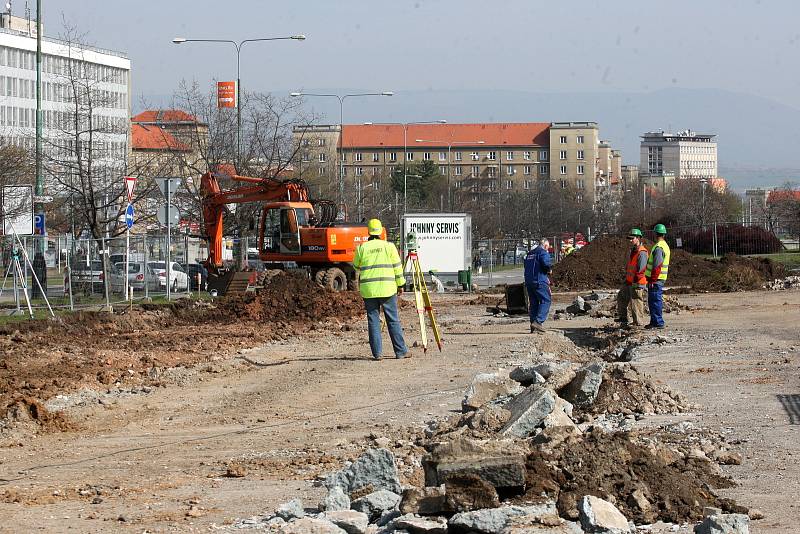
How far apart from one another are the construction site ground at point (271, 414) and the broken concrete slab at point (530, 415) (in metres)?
1.29

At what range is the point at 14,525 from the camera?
27.5 feet

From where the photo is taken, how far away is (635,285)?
22.4 m

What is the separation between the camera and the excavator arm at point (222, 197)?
3559 centimetres

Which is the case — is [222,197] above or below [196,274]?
above

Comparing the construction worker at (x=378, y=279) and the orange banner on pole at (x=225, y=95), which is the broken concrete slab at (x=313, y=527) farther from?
the orange banner on pole at (x=225, y=95)

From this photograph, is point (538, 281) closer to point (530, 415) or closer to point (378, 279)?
point (378, 279)

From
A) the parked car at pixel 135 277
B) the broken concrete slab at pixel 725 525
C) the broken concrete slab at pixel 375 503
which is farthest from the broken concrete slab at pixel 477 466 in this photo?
the parked car at pixel 135 277

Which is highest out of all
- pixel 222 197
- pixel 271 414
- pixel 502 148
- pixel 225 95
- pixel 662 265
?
pixel 502 148

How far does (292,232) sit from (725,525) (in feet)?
94.9

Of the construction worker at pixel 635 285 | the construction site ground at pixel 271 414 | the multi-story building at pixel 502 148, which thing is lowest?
the construction site ground at pixel 271 414

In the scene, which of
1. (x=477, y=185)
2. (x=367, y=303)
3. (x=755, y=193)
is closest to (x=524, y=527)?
(x=367, y=303)

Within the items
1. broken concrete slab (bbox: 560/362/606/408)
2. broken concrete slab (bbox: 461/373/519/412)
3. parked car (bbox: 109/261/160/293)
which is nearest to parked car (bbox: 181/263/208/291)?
parked car (bbox: 109/261/160/293)

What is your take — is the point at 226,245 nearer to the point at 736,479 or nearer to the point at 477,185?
the point at 736,479

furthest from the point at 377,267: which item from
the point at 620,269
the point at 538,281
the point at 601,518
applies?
the point at 620,269
